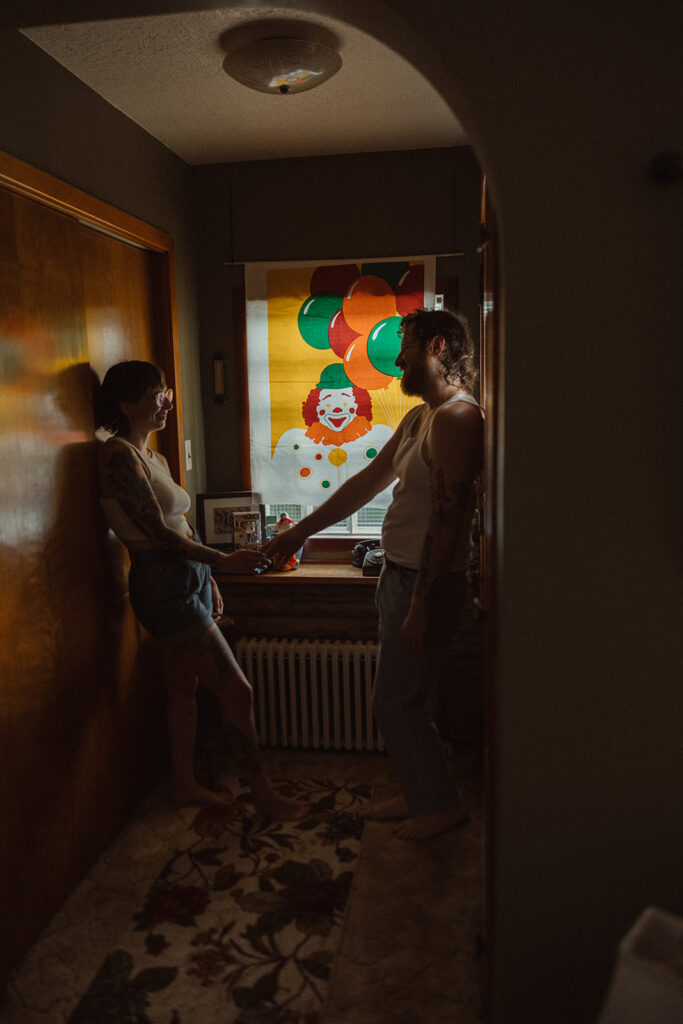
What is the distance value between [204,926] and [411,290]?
248 cm

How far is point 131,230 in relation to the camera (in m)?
2.59

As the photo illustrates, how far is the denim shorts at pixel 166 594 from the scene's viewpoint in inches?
92.9

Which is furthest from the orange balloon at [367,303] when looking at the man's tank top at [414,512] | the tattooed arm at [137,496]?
the tattooed arm at [137,496]

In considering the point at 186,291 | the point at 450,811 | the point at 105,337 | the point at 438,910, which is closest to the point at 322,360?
the point at 186,291

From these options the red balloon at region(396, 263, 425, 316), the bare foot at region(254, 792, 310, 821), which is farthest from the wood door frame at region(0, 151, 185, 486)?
the bare foot at region(254, 792, 310, 821)

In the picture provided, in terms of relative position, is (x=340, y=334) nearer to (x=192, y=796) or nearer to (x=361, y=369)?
(x=361, y=369)

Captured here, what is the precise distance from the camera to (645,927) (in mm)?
970

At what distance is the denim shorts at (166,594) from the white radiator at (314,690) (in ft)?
2.10

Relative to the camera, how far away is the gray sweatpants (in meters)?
2.26

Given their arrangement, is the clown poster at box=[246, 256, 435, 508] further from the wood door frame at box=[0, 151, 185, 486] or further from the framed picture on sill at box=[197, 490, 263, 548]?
the wood door frame at box=[0, 151, 185, 486]

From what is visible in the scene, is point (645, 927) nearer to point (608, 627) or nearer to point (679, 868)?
point (679, 868)

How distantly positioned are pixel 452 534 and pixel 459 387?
52cm

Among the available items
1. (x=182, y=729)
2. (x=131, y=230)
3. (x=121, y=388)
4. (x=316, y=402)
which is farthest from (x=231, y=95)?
(x=182, y=729)

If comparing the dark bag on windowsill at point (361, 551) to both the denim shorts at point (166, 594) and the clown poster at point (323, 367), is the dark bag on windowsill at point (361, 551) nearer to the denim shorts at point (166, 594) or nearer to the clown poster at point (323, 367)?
the clown poster at point (323, 367)
